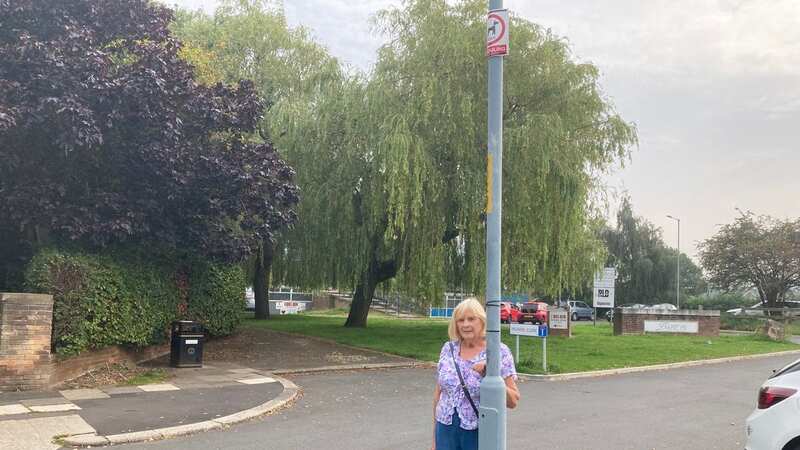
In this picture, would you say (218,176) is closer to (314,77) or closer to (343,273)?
(343,273)

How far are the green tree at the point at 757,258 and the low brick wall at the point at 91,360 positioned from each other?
3987 centimetres

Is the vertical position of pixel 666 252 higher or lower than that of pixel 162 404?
higher

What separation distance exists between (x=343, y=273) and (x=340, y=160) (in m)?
3.84

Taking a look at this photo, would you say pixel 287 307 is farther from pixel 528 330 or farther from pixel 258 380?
→ pixel 258 380

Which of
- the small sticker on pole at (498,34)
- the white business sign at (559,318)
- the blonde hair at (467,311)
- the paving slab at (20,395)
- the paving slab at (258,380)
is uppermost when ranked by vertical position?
the small sticker on pole at (498,34)

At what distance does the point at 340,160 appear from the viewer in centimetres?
2005

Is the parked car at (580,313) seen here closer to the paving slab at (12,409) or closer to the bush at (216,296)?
the bush at (216,296)

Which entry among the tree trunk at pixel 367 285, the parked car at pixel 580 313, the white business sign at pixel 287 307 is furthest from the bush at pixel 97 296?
the parked car at pixel 580 313

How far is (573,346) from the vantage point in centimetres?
2100

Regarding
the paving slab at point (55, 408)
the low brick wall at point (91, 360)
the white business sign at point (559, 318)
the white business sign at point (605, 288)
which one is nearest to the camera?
the paving slab at point (55, 408)

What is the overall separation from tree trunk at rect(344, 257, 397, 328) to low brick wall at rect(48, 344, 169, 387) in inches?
331

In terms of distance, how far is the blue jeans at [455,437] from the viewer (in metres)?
4.40

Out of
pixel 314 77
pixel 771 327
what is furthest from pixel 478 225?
pixel 771 327

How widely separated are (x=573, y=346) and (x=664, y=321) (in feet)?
30.8
